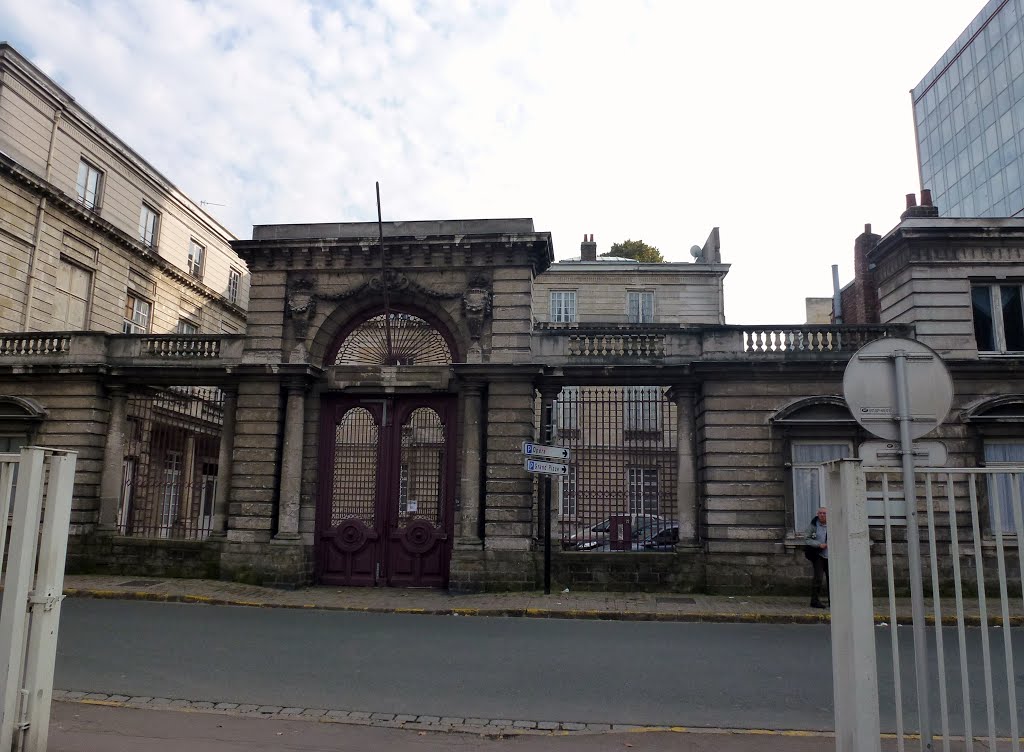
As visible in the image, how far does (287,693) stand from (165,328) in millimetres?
22515

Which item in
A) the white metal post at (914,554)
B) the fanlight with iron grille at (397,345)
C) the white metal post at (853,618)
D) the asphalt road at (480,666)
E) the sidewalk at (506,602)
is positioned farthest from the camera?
the fanlight with iron grille at (397,345)

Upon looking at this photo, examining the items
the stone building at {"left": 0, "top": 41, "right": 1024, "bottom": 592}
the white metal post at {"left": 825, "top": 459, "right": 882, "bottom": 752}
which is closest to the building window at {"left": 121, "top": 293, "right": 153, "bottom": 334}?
the stone building at {"left": 0, "top": 41, "right": 1024, "bottom": 592}

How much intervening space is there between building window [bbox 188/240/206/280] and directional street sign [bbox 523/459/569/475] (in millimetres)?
19867

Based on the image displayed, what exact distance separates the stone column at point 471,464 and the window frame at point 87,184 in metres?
15.1

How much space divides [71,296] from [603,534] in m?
17.4

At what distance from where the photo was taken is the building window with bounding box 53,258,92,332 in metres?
21.6

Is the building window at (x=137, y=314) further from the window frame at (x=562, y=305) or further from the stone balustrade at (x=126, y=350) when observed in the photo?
the window frame at (x=562, y=305)

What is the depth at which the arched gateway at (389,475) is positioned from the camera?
49.5ft

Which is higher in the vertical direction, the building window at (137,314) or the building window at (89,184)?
the building window at (89,184)

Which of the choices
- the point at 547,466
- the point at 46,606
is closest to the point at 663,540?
the point at 547,466

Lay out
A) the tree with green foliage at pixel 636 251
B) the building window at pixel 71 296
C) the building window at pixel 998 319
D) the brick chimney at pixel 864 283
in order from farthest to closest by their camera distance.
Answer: the tree with green foliage at pixel 636 251, the building window at pixel 71 296, the brick chimney at pixel 864 283, the building window at pixel 998 319

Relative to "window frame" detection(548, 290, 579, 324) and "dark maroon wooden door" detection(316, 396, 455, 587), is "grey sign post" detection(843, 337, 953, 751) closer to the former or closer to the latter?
"dark maroon wooden door" detection(316, 396, 455, 587)

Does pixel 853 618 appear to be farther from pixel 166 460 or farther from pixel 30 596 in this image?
pixel 166 460

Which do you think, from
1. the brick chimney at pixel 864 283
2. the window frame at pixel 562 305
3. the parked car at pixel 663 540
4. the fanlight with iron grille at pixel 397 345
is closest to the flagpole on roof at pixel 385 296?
the fanlight with iron grille at pixel 397 345
